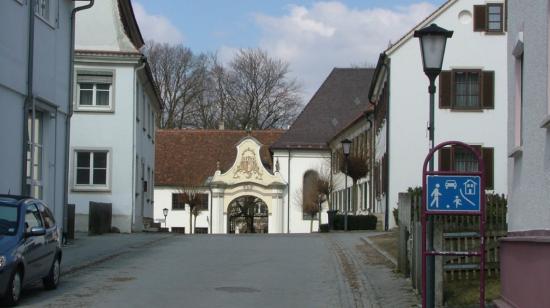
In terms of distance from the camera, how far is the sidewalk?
18.4 m

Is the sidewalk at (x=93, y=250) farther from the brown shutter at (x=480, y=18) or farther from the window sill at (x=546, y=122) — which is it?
the brown shutter at (x=480, y=18)

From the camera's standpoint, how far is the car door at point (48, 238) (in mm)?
13688

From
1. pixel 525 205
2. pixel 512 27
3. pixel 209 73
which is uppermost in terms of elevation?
pixel 209 73

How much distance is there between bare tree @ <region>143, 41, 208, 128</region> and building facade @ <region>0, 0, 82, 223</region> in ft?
153

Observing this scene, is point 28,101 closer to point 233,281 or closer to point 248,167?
point 233,281

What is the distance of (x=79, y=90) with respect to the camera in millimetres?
33531

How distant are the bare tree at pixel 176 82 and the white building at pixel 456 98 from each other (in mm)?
34758

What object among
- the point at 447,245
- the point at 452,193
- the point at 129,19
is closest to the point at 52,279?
the point at 447,245

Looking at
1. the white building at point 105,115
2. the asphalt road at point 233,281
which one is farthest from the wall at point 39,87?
the white building at point 105,115

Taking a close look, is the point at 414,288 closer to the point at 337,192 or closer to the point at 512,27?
the point at 512,27

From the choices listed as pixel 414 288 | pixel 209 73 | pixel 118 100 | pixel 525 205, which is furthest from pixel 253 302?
pixel 209 73

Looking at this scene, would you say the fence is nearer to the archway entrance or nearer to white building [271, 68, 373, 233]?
white building [271, 68, 373, 233]

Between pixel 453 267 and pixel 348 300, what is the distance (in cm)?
188

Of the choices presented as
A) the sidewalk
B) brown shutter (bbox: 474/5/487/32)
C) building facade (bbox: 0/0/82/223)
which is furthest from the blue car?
brown shutter (bbox: 474/5/487/32)
